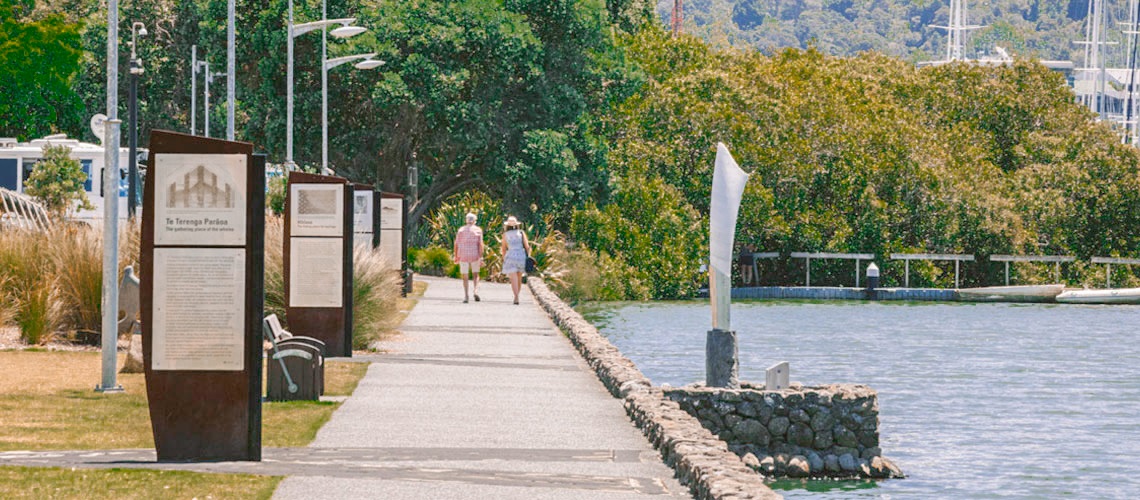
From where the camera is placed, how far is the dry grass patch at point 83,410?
563 inches

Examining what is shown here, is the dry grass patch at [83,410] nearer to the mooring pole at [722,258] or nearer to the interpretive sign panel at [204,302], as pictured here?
the interpretive sign panel at [204,302]

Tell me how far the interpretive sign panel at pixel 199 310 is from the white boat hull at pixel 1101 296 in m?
59.1

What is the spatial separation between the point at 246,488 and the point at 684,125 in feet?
185

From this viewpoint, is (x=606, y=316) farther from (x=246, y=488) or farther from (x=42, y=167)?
(x=246, y=488)

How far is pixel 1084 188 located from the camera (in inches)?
2844

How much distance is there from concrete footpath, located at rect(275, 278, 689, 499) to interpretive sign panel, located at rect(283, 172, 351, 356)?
2.45ft

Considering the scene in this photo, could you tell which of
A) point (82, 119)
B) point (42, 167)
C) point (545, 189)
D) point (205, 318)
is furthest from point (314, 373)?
point (82, 119)

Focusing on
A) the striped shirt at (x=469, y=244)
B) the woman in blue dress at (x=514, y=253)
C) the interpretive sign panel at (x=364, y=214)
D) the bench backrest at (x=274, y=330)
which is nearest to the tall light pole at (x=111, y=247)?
the bench backrest at (x=274, y=330)

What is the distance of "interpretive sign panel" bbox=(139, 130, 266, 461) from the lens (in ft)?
42.8

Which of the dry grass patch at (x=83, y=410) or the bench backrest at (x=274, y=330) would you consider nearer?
the dry grass patch at (x=83, y=410)

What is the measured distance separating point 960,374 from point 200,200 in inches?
1042

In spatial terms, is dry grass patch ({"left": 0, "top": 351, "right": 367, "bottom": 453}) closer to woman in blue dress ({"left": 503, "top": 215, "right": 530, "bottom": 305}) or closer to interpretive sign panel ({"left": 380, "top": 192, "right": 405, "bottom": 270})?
woman in blue dress ({"left": 503, "top": 215, "right": 530, "bottom": 305})

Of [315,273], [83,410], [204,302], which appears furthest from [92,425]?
[315,273]

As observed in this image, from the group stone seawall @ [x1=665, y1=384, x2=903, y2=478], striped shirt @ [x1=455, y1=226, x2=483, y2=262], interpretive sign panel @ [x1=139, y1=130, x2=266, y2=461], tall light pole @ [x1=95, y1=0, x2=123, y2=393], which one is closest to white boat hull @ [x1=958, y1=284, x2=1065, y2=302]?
striped shirt @ [x1=455, y1=226, x2=483, y2=262]
